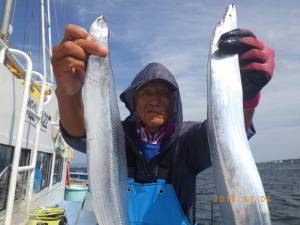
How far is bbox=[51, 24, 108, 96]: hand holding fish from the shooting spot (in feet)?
6.66

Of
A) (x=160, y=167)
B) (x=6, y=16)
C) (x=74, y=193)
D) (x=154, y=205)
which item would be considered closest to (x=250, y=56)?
(x=160, y=167)

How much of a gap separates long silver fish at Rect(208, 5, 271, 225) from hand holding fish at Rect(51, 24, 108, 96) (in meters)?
0.79

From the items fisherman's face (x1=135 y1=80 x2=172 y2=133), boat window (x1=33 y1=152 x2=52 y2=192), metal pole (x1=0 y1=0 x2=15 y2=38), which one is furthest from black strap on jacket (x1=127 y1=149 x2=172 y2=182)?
boat window (x1=33 y1=152 x2=52 y2=192)

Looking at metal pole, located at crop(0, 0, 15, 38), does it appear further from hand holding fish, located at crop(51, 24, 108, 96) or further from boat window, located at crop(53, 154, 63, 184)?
boat window, located at crop(53, 154, 63, 184)

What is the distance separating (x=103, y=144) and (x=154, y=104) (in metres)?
0.88

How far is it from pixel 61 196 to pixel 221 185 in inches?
365

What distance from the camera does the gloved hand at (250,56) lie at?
2180mm

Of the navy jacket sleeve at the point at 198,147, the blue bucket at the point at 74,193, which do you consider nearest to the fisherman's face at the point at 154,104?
the navy jacket sleeve at the point at 198,147

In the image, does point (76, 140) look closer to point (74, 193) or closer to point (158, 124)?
point (158, 124)

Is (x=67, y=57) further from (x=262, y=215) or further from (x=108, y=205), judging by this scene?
(x=262, y=215)

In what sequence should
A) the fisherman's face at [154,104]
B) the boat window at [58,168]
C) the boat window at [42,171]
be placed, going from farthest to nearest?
1. the boat window at [58,168]
2. the boat window at [42,171]
3. the fisherman's face at [154,104]

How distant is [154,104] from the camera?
9.12 ft

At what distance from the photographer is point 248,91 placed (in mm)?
2367

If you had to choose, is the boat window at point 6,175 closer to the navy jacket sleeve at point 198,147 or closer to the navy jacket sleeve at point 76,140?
the navy jacket sleeve at point 76,140
